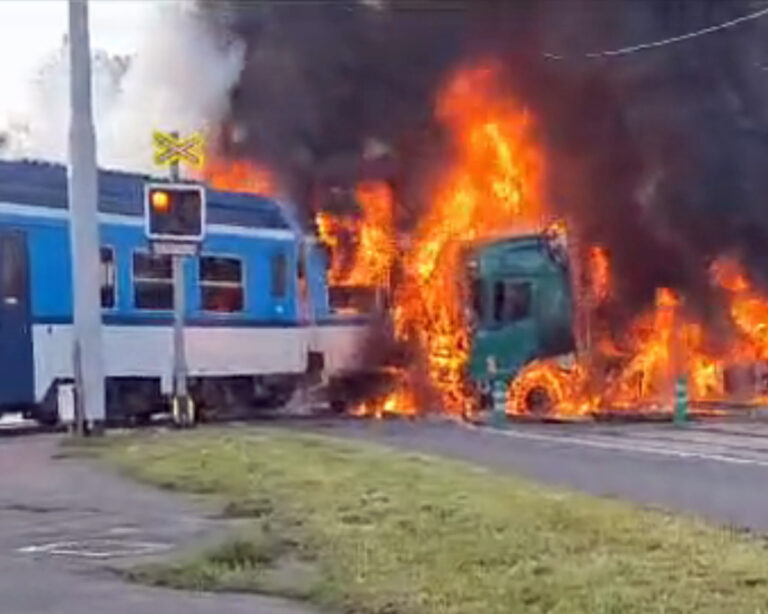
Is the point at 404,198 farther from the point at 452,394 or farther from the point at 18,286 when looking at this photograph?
the point at 18,286

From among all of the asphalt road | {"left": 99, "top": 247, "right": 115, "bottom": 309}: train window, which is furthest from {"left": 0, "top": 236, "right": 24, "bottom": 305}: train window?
the asphalt road

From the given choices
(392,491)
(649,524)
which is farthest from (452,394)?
(649,524)

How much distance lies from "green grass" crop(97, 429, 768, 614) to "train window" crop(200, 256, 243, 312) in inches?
503

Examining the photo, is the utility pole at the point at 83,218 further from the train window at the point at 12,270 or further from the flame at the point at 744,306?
the flame at the point at 744,306

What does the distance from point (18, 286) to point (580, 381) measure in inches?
461

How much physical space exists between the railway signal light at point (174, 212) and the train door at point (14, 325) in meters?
3.51

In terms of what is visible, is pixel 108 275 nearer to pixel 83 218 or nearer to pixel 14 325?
pixel 14 325

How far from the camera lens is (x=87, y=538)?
13367mm

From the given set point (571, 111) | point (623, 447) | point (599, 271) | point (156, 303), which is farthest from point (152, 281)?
point (571, 111)

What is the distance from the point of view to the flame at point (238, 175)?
3675cm

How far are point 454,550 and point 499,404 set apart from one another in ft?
59.7

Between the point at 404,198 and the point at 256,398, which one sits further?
the point at 404,198

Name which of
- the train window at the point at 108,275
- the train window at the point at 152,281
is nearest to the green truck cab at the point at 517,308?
the train window at the point at 152,281

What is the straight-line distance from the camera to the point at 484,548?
456 inches
